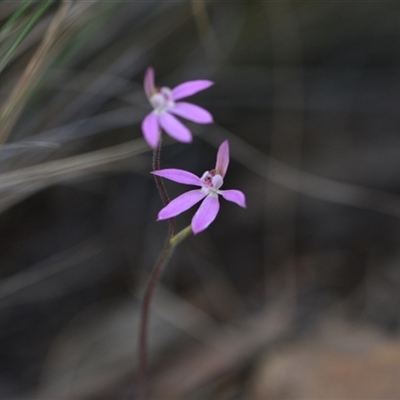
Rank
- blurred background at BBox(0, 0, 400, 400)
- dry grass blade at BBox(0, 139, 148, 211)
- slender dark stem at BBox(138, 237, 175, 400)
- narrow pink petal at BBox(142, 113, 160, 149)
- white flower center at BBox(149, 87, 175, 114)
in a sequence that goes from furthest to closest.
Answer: blurred background at BBox(0, 0, 400, 400)
dry grass blade at BBox(0, 139, 148, 211)
slender dark stem at BBox(138, 237, 175, 400)
white flower center at BBox(149, 87, 175, 114)
narrow pink petal at BBox(142, 113, 160, 149)

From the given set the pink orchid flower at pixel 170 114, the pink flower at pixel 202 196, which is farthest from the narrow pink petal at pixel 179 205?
the pink orchid flower at pixel 170 114

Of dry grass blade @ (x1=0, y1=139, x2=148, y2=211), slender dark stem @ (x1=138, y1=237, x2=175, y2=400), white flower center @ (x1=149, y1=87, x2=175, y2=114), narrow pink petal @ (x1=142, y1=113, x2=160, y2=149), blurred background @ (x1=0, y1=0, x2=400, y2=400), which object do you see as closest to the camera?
narrow pink petal @ (x1=142, y1=113, x2=160, y2=149)

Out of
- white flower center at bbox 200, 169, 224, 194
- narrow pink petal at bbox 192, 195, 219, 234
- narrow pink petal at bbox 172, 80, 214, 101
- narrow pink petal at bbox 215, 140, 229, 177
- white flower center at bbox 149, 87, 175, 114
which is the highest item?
narrow pink petal at bbox 172, 80, 214, 101

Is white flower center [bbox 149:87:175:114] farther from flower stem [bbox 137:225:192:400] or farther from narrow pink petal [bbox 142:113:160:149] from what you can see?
flower stem [bbox 137:225:192:400]

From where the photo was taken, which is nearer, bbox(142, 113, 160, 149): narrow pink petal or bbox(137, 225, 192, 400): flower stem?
bbox(142, 113, 160, 149): narrow pink petal

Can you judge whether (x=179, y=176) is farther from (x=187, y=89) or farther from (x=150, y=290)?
(x=150, y=290)

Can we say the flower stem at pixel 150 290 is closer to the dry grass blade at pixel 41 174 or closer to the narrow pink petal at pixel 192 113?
the narrow pink petal at pixel 192 113

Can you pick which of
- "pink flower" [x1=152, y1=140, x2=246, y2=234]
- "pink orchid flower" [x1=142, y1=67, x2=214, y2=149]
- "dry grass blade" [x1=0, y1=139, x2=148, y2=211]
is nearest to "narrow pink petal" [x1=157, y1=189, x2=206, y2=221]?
"pink flower" [x1=152, y1=140, x2=246, y2=234]
